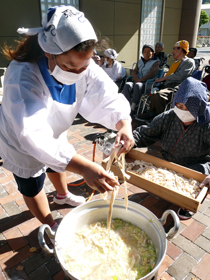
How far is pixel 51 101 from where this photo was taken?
5.18 feet

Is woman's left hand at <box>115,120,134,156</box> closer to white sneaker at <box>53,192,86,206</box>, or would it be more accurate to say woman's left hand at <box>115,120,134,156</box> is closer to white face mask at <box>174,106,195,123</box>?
white face mask at <box>174,106,195,123</box>

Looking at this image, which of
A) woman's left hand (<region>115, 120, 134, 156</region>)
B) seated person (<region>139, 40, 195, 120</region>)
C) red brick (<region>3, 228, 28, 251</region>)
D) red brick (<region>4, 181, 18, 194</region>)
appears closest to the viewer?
woman's left hand (<region>115, 120, 134, 156</region>)

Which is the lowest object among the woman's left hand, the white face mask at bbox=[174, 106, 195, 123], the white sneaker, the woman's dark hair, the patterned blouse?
the white sneaker

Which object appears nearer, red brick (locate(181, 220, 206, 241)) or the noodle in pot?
the noodle in pot

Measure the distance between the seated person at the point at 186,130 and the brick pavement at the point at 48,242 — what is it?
57 cm

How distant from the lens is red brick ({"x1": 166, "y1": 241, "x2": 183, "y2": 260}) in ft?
6.75

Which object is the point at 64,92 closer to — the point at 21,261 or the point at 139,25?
the point at 21,261

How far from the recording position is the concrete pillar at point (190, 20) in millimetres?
11625

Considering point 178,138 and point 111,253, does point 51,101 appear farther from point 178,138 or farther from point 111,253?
point 178,138

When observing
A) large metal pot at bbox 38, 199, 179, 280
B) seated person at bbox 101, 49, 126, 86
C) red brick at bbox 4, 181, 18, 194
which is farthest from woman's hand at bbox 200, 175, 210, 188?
seated person at bbox 101, 49, 126, 86

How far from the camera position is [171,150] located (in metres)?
2.79

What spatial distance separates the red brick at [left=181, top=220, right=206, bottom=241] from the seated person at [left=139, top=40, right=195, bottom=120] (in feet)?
10.4

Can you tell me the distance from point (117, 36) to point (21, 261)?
8.66 metres

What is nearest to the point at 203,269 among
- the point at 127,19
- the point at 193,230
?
the point at 193,230
